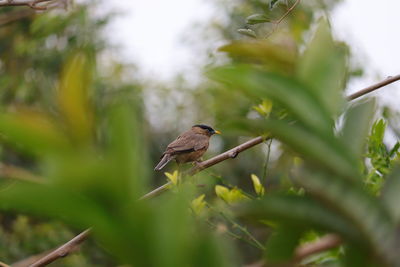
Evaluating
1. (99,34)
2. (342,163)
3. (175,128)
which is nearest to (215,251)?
(342,163)

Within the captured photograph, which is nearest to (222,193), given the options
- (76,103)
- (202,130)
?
(76,103)

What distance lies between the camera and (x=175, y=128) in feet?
41.1

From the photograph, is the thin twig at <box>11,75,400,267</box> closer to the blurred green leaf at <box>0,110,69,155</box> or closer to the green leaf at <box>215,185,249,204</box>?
the blurred green leaf at <box>0,110,69,155</box>

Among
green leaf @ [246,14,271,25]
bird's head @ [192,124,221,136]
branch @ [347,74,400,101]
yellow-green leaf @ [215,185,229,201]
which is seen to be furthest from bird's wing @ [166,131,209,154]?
branch @ [347,74,400,101]

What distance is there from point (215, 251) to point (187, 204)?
6cm

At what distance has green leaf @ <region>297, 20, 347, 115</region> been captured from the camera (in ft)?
2.56

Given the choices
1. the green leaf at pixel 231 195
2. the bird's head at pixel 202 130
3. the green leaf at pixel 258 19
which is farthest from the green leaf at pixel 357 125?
the bird's head at pixel 202 130

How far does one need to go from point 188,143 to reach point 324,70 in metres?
4.14

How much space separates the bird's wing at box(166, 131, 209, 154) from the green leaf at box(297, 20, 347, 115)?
3955 millimetres

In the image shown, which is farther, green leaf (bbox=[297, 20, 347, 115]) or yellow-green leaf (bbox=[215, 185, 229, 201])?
yellow-green leaf (bbox=[215, 185, 229, 201])

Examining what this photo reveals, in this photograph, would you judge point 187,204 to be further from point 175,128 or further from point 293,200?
point 175,128

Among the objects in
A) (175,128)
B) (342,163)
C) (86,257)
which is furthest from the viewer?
(175,128)

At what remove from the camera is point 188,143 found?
492cm

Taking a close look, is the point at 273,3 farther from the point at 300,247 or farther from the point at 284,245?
the point at 284,245
